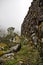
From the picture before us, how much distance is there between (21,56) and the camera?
65.0ft

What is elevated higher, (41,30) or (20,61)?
(41,30)

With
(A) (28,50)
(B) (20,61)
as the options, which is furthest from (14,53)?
(B) (20,61)

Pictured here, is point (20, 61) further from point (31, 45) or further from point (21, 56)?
point (31, 45)

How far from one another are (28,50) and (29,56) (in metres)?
1.44

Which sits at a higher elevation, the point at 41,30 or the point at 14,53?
the point at 41,30

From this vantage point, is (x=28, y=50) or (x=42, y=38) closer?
(x=42, y=38)

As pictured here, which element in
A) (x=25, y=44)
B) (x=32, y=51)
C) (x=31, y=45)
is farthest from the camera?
(x=25, y=44)

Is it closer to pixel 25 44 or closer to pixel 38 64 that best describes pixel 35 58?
pixel 38 64

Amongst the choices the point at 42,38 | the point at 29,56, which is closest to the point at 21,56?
the point at 29,56

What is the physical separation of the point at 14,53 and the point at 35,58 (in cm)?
297

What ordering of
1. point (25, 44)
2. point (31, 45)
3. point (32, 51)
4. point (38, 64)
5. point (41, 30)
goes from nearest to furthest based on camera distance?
point (38, 64)
point (41, 30)
point (32, 51)
point (31, 45)
point (25, 44)

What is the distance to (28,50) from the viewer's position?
2081cm

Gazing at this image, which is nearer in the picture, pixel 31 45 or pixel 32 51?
pixel 32 51

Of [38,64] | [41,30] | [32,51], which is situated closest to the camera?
[38,64]
